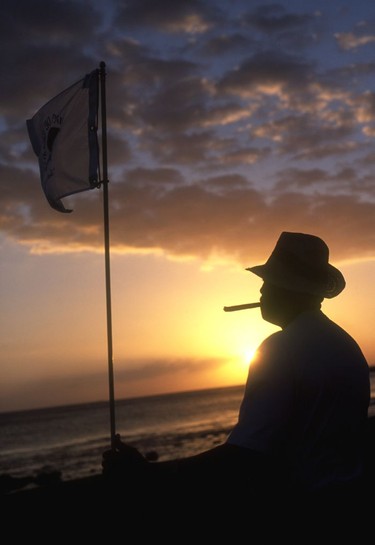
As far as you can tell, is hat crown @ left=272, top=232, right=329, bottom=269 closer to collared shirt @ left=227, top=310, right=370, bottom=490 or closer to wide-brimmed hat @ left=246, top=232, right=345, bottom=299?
wide-brimmed hat @ left=246, top=232, right=345, bottom=299

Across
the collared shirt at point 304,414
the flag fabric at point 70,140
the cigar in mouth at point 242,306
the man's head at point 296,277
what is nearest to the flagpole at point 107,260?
the flag fabric at point 70,140

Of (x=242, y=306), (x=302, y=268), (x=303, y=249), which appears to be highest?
(x=303, y=249)

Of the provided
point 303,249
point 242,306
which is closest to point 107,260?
point 242,306

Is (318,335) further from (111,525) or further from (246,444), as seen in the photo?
(111,525)

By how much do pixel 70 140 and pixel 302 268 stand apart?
171 inches

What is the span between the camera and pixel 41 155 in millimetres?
8070

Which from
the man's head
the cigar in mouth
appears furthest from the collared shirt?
the cigar in mouth

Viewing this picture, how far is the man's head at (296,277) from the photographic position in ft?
12.3

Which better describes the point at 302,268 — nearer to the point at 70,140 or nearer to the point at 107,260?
the point at 107,260

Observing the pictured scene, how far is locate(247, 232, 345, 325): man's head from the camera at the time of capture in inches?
147

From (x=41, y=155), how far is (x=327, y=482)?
5.74m

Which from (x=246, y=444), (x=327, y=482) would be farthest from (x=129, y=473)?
(x=327, y=482)

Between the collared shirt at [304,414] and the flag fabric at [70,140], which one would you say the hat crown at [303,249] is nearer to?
the collared shirt at [304,414]

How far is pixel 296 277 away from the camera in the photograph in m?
3.78
